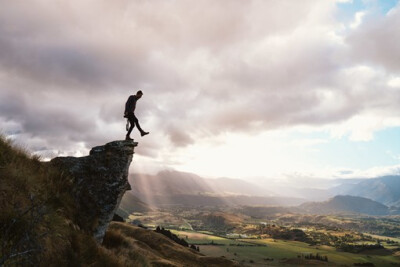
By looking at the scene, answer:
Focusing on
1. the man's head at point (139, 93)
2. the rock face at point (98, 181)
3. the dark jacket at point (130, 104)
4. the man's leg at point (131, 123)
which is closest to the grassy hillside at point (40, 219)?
the rock face at point (98, 181)

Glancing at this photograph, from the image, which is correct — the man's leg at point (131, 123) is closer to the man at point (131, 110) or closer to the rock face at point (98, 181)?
the man at point (131, 110)

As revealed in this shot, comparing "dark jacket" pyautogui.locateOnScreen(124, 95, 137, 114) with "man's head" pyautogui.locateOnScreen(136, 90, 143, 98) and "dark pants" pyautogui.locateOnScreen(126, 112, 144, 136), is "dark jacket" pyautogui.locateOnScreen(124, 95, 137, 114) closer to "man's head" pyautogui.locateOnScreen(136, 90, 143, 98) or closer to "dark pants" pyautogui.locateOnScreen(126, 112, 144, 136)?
"dark pants" pyautogui.locateOnScreen(126, 112, 144, 136)

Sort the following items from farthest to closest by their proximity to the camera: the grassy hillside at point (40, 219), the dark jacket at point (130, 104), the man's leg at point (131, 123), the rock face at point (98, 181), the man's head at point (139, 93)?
the man's head at point (139, 93) → the man's leg at point (131, 123) → the dark jacket at point (130, 104) → the rock face at point (98, 181) → the grassy hillside at point (40, 219)

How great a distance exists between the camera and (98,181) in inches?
693

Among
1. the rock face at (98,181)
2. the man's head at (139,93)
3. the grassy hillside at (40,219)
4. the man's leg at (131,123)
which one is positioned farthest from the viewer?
the man's head at (139,93)

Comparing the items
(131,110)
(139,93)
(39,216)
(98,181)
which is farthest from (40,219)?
(139,93)

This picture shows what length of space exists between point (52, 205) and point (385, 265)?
775ft

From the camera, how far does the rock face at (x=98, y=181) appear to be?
1631 cm

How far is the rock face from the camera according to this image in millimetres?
16312

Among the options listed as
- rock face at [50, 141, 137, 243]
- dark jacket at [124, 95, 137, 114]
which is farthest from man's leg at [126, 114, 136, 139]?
rock face at [50, 141, 137, 243]

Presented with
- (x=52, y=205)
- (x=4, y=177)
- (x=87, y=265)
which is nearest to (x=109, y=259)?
(x=87, y=265)

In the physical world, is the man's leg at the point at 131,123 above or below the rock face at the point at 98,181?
above

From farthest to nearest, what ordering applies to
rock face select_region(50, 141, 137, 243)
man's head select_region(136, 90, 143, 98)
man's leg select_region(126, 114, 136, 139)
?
man's head select_region(136, 90, 143, 98) < man's leg select_region(126, 114, 136, 139) < rock face select_region(50, 141, 137, 243)

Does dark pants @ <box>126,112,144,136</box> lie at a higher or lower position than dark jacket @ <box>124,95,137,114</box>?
lower
